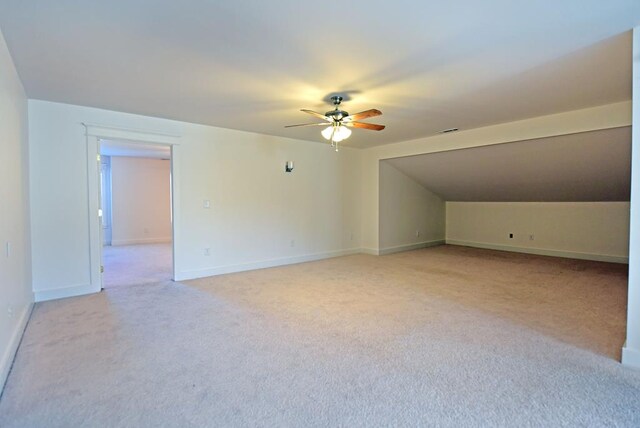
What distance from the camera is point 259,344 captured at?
8.89 ft

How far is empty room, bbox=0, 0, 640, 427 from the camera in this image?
→ 6.66 feet

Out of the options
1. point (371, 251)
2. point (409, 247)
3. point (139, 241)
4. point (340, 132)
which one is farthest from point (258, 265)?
point (139, 241)

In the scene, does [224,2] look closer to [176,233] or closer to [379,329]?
[379,329]

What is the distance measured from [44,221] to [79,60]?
2.14 metres

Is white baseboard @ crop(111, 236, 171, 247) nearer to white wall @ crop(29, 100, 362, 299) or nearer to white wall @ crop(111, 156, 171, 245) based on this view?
white wall @ crop(111, 156, 171, 245)

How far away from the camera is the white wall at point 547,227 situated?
20.1ft

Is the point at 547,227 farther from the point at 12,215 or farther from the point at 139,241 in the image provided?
the point at 139,241

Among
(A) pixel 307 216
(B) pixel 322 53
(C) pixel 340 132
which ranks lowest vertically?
(A) pixel 307 216

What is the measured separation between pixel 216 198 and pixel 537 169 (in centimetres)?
526

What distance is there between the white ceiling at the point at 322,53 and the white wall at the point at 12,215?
12.1 inches

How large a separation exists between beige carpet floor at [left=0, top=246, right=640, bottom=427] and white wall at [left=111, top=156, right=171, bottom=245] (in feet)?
16.8

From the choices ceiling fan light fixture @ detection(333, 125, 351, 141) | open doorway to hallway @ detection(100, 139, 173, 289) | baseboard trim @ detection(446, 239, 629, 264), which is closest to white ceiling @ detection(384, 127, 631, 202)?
baseboard trim @ detection(446, 239, 629, 264)

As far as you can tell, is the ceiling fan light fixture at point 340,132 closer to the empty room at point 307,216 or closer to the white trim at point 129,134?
the empty room at point 307,216

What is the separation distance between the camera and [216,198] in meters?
5.14
